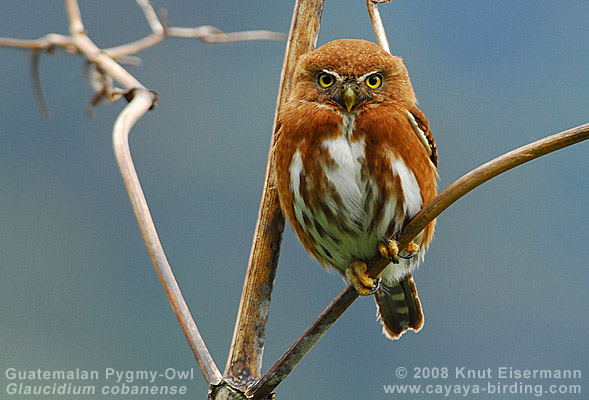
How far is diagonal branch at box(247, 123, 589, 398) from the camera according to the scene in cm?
133

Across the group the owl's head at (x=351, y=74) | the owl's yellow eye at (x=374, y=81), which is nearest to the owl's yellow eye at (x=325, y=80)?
the owl's head at (x=351, y=74)

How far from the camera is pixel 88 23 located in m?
9.81

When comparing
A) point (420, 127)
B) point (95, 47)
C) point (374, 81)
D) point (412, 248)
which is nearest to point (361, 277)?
point (412, 248)

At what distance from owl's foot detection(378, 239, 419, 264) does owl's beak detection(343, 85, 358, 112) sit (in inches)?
19.1

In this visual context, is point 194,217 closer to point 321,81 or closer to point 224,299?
point 224,299

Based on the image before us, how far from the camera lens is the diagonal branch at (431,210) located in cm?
133

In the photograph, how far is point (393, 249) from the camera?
212cm

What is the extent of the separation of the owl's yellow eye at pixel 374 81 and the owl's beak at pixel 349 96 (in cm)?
8

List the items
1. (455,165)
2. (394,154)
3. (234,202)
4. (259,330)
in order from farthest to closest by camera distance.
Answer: (234,202) < (455,165) < (394,154) < (259,330)

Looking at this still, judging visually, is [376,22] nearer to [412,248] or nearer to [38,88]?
[412,248]

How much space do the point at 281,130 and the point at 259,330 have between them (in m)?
0.81

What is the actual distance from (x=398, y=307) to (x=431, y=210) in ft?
4.74

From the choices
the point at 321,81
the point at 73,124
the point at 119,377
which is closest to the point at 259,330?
the point at 321,81

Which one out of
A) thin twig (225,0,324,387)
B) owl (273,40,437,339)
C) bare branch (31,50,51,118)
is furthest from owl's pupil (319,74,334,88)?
bare branch (31,50,51,118)
